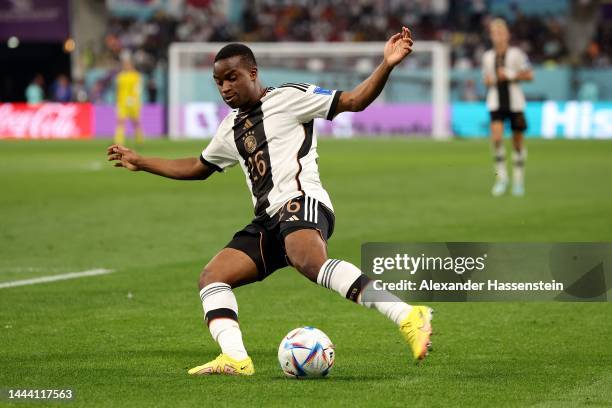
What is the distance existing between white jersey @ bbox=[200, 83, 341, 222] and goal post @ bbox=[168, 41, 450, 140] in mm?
29003

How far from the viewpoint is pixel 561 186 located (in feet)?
62.7

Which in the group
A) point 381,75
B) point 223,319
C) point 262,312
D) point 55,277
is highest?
point 381,75

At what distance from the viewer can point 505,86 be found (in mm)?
18422

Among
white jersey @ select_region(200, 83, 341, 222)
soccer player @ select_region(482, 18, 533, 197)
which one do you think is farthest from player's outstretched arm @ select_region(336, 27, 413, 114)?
soccer player @ select_region(482, 18, 533, 197)

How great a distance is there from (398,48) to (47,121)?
110 ft

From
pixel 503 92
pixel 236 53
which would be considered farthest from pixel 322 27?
pixel 236 53

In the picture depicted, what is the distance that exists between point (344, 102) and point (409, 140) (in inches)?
1108

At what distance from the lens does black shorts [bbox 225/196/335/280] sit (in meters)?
6.45

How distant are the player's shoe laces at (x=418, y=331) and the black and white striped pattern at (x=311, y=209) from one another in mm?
783

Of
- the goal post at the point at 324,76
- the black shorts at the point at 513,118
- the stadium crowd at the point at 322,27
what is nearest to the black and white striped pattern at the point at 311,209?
the black shorts at the point at 513,118

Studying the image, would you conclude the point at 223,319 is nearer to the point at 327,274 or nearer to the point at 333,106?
the point at 327,274

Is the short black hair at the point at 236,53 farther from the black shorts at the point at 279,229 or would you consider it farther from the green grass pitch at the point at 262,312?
the green grass pitch at the point at 262,312

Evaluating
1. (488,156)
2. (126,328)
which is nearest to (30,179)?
(488,156)

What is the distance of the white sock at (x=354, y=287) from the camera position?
6.06 metres
